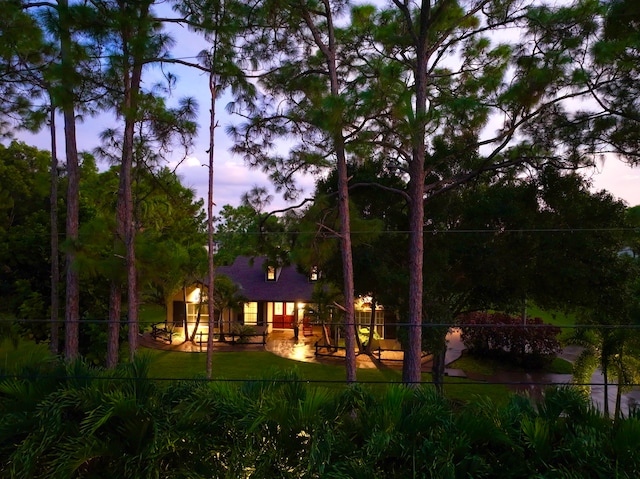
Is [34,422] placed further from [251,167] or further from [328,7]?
[328,7]

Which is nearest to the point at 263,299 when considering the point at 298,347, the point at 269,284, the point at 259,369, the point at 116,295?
the point at 269,284

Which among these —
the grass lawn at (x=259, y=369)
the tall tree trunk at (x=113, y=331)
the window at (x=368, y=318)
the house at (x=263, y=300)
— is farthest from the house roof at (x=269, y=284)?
the tall tree trunk at (x=113, y=331)

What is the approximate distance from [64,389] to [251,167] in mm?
6726

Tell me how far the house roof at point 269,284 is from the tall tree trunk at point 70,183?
36.7 ft

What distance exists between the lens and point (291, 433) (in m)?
3.25

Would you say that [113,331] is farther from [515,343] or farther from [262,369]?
[515,343]

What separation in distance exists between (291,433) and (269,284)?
18.1 m

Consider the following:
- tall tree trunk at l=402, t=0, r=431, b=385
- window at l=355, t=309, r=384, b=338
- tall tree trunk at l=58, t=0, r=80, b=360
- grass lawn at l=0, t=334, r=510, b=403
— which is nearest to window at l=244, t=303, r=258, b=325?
grass lawn at l=0, t=334, r=510, b=403

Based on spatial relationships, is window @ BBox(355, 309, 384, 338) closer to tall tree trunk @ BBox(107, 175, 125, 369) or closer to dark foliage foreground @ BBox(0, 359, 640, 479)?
tall tree trunk @ BBox(107, 175, 125, 369)

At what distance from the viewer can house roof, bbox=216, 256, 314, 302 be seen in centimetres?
2019

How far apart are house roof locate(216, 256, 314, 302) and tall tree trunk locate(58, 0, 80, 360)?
36.7ft

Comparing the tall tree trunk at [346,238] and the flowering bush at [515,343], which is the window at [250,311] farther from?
the tall tree trunk at [346,238]

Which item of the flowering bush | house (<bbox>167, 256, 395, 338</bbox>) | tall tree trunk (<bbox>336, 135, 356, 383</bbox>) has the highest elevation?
tall tree trunk (<bbox>336, 135, 356, 383</bbox>)

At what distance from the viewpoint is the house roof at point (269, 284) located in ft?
66.2
